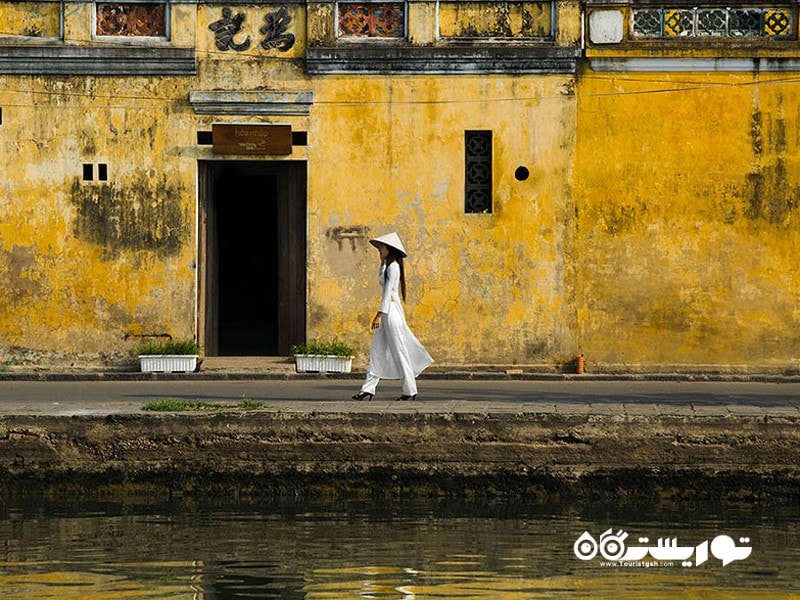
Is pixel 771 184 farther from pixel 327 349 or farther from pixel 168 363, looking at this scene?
pixel 168 363

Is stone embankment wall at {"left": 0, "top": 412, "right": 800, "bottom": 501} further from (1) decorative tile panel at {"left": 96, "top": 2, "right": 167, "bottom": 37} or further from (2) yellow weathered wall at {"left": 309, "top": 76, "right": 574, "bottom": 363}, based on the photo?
(1) decorative tile panel at {"left": 96, "top": 2, "right": 167, "bottom": 37}

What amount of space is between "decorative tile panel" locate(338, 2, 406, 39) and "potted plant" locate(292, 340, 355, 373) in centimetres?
390

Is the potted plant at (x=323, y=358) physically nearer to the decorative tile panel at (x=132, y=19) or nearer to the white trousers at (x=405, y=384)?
the decorative tile panel at (x=132, y=19)

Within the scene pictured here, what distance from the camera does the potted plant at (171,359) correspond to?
22.2m

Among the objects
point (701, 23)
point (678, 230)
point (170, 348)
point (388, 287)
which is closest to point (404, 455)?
point (388, 287)

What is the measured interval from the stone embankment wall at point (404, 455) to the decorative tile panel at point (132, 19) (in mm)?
8485

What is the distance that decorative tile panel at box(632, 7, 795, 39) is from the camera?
885 inches

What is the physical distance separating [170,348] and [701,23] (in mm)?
7660

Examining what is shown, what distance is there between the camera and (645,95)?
74.2 ft

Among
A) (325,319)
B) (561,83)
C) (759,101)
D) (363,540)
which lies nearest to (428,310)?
(325,319)

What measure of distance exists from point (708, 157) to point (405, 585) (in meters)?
11.9

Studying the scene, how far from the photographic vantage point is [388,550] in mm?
13125

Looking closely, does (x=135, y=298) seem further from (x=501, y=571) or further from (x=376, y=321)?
(x=501, y=571)

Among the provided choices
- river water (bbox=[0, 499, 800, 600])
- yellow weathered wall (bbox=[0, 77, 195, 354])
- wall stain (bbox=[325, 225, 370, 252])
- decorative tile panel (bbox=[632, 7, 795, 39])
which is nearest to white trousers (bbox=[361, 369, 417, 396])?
river water (bbox=[0, 499, 800, 600])
